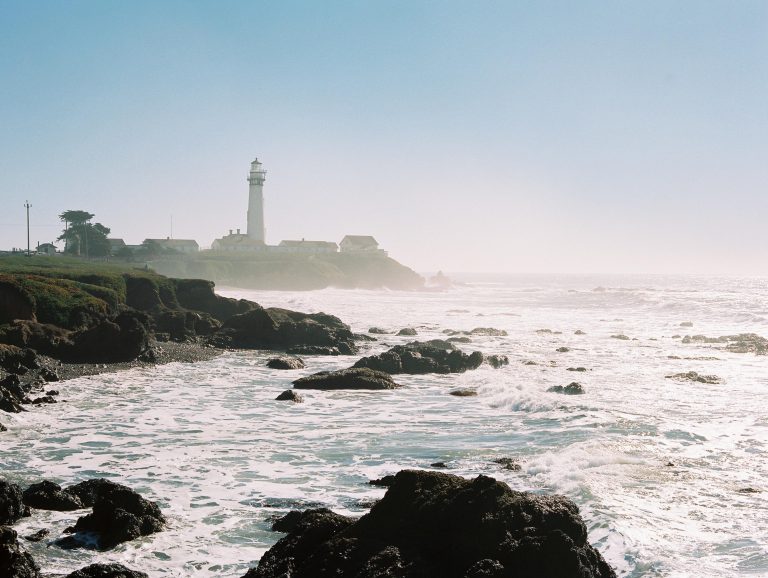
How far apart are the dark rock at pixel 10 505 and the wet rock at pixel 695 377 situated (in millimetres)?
23308

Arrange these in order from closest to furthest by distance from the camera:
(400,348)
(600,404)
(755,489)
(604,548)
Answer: (604,548) < (755,489) < (600,404) < (400,348)

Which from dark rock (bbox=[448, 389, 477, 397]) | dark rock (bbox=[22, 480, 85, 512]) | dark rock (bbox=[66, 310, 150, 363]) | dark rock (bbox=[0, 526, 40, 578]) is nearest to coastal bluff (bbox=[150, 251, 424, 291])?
dark rock (bbox=[66, 310, 150, 363])

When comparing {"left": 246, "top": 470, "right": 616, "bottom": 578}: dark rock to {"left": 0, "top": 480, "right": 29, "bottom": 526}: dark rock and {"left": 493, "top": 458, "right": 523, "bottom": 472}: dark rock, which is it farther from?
{"left": 493, "top": 458, "right": 523, "bottom": 472}: dark rock

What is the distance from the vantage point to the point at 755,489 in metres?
12.4

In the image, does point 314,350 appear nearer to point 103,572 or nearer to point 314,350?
point 314,350

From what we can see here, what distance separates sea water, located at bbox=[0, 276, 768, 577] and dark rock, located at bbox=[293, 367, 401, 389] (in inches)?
29.6

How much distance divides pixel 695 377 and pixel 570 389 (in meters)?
6.68

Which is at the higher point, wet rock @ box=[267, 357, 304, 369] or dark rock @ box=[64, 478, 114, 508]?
dark rock @ box=[64, 478, 114, 508]

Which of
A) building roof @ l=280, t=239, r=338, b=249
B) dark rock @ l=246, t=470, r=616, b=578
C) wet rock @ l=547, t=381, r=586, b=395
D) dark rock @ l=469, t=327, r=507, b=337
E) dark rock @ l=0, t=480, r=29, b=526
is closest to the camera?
dark rock @ l=246, t=470, r=616, b=578

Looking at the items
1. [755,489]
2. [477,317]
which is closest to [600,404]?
[755,489]

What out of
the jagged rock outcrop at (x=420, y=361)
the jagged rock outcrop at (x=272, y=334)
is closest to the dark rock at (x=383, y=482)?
the jagged rock outcrop at (x=420, y=361)

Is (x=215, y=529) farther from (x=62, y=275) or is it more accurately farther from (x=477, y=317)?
(x=477, y=317)

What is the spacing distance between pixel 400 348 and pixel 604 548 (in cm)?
2126

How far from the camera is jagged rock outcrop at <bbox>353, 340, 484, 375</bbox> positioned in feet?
93.9
